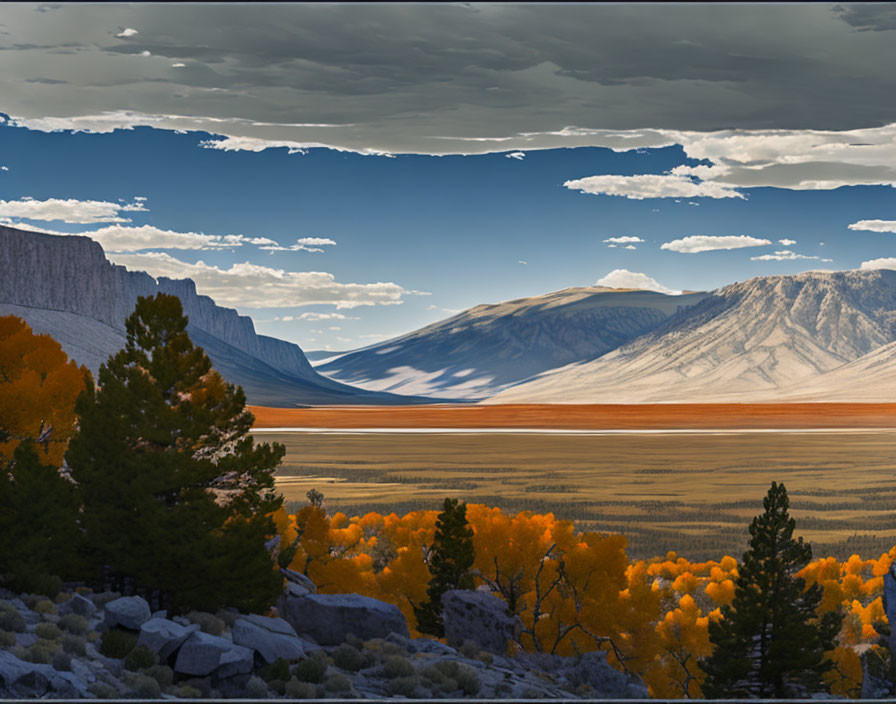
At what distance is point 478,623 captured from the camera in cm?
2727

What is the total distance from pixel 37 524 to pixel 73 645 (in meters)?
6.19

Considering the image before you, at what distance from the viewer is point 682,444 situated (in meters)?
134

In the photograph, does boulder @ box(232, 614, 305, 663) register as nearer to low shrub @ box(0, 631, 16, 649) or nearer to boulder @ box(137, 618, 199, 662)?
boulder @ box(137, 618, 199, 662)

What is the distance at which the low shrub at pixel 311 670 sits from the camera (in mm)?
18547

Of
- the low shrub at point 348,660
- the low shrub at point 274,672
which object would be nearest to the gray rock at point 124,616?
the low shrub at point 274,672

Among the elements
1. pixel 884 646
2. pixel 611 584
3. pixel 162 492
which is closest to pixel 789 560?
pixel 884 646

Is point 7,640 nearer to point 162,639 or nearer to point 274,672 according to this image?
point 162,639

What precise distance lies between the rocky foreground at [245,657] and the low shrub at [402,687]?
0.07ft

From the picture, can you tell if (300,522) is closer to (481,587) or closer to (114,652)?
(481,587)

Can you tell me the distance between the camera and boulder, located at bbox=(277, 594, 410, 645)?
22.9 meters

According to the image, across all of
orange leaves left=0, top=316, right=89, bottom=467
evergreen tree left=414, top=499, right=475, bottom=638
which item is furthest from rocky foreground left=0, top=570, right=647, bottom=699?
orange leaves left=0, top=316, right=89, bottom=467

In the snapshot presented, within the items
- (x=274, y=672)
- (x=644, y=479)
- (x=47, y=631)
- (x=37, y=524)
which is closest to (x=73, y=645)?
(x=47, y=631)

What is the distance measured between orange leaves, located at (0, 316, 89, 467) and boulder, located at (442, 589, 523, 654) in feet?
50.9

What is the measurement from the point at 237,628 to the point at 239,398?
7.82 meters
